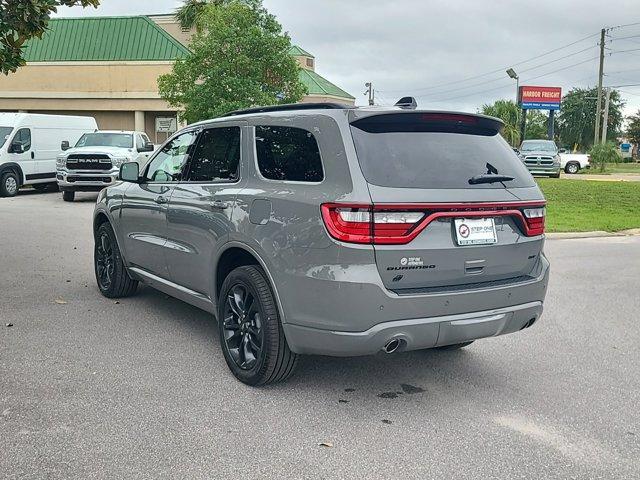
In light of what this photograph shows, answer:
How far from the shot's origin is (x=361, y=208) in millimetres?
3695

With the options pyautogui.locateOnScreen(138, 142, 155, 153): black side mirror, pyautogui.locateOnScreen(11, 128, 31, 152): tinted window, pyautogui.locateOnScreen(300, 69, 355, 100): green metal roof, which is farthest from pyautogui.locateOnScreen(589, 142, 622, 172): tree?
pyautogui.locateOnScreen(11, 128, 31, 152): tinted window

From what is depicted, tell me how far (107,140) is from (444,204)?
17.2 metres

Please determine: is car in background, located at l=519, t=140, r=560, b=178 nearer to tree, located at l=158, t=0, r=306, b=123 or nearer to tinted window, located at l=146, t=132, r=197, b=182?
tree, located at l=158, t=0, r=306, b=123

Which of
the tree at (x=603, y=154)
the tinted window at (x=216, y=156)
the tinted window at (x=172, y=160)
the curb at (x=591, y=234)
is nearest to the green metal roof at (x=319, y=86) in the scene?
the tree at (x=603, y=154)

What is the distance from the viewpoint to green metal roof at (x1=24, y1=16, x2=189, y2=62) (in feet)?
115

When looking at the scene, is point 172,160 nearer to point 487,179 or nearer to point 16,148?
point 487,179

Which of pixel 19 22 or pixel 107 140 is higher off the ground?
pixel 19 22

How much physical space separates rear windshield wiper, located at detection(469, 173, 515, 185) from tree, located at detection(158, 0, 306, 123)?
17988mm

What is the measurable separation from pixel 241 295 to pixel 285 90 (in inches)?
773

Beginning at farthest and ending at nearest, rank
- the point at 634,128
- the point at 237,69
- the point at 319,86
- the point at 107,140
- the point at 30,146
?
1. the point at 634,128
2. the point at 319,86
3. the point at 237,69
4. the point at 30,146
5. the point at 107,140

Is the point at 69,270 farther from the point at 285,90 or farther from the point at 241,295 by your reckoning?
the point at 285,90

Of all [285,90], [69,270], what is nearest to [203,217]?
[69,270]

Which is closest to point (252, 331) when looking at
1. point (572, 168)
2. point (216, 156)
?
point (216, 156)

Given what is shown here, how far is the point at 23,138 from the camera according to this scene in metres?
19.6
